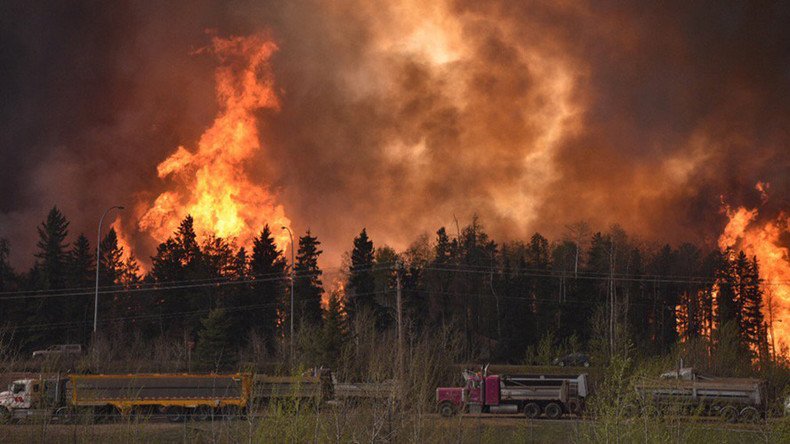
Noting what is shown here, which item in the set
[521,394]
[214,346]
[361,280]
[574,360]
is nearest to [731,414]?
[521,394]

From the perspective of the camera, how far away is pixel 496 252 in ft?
352

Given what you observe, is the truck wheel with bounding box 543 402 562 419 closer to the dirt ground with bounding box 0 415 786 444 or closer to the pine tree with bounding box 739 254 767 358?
the dirt ground with bounding box 0 415 786 444

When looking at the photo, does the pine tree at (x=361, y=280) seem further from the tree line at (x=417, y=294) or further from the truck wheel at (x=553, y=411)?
the truck wheel at (x=553, y=411)

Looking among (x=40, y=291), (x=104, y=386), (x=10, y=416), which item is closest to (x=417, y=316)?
(x=40, y=291)

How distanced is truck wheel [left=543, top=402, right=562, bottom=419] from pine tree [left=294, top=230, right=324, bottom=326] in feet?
117

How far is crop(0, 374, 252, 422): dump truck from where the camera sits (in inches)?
1795

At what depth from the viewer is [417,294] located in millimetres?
94375

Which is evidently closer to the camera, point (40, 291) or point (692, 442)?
point (692, 442)

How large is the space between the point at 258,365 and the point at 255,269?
30603 millimetres

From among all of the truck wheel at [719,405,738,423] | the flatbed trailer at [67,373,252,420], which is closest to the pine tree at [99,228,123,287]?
the flatbed trailer at [67,373,252,420]

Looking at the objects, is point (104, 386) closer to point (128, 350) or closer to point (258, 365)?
point (258, 365)

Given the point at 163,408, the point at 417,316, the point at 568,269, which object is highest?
the point at 568,269

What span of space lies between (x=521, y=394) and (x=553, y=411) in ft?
7.21

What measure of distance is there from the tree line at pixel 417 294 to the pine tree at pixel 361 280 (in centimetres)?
16
